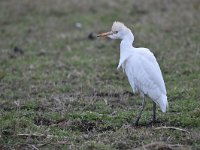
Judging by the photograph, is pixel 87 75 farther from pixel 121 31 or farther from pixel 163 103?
pixel 163 103

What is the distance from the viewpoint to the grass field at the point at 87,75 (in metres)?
7.80

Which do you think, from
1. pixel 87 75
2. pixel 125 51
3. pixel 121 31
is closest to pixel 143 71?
pixel 125 51

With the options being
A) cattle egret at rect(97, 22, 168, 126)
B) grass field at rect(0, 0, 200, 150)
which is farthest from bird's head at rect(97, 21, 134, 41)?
grass field at rect(0, 0, 200, 150)

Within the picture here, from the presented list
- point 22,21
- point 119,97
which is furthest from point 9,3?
point 119,97

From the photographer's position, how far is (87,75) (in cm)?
1163

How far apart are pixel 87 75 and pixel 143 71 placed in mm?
3285

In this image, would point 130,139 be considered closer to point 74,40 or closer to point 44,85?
point 44,85

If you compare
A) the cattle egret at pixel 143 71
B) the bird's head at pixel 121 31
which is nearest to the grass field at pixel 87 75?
the cattle egret at pixel 143 71

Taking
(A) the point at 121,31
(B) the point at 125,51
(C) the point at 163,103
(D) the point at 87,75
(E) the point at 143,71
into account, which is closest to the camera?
(C) the point at 163,103

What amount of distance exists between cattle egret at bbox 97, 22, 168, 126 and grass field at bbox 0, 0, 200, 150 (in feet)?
1.40

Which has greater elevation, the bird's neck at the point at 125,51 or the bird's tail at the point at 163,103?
the bird's neck at the point at 125,51

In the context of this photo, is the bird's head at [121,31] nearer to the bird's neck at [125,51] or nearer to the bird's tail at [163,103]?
the bird's neck at [125,51]

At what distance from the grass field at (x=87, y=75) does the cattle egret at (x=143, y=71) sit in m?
0.43

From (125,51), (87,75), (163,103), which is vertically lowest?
(163,103)
